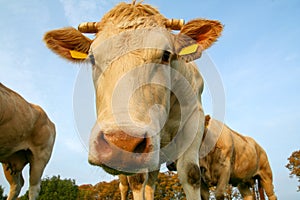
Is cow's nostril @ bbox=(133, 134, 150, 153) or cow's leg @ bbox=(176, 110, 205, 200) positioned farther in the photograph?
cow's leg @ bbox=(176, 110, 205, 200)

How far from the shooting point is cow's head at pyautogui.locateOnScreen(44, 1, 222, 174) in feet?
6.89

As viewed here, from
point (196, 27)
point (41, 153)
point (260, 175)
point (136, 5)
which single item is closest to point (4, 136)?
point (41, 153)

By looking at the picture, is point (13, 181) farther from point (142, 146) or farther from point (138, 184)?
point (142, 146)

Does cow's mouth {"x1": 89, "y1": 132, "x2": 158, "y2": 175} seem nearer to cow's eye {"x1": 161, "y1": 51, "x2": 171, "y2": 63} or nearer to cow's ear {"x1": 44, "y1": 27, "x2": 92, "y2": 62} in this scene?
cow's eye {"x1": 161, "y1": 51, "x2": 171, "y2": 63}

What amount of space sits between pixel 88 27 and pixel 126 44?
98 centimetres

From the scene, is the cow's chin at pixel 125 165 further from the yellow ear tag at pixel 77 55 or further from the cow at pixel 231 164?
the cow at pixel 231 164

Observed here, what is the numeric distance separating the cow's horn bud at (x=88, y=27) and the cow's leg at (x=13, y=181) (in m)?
5.15

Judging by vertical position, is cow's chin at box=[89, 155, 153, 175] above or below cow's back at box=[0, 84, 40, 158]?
below

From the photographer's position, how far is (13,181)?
297 inches

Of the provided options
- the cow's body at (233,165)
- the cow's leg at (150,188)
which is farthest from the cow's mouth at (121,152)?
the cow's body at (233,165)

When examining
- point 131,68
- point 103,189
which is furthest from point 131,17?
point 103,189

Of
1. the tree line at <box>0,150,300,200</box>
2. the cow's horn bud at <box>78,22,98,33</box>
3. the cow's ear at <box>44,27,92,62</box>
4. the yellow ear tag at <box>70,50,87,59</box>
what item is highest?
the cow's horn bud at <box>78,22,98,33</box>

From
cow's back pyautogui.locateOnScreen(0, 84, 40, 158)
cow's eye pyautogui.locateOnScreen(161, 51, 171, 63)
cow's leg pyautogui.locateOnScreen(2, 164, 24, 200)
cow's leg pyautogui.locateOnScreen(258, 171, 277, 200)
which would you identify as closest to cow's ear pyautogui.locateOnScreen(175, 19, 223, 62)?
cow's eye pyautogui.locateOnScreen(161, 51, 171, 63)

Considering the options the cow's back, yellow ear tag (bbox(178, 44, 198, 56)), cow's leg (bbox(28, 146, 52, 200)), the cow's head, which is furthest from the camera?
cow's leg (bbox(28, 146, 52, 200))
